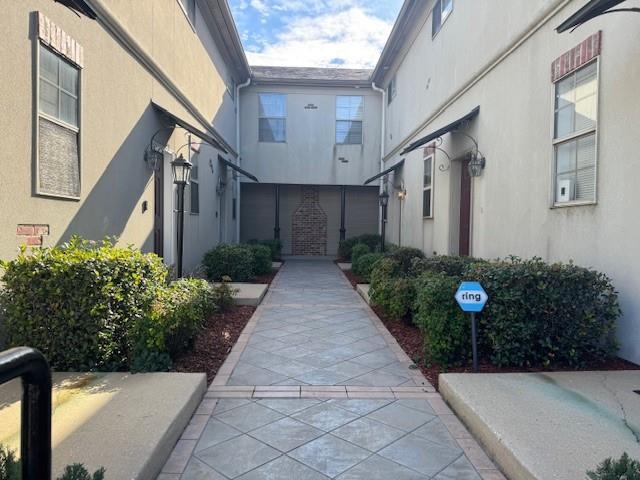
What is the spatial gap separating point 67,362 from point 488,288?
3688mm

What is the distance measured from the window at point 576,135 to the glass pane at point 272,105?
11422 millimetres

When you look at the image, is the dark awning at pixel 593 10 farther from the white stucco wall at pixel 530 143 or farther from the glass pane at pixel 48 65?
the glass pane at pixel 48 65

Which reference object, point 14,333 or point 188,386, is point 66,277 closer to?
point 14,333

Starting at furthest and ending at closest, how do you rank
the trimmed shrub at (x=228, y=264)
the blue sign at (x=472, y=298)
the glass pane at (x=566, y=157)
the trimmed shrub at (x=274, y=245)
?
the trimmed shrub at (x=274, y=245) → the trimmed shrub at (x=228, y=264) → the glass pane at (x=566, y=157) → the blue sign at (x=472, y=298)

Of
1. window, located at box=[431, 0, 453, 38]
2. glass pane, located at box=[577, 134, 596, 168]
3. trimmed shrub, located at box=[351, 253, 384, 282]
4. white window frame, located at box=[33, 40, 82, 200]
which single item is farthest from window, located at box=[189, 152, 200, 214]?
glass pane, located at box=[577, 134, 596, 168]

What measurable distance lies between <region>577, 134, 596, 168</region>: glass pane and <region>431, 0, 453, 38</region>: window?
4.89 metres

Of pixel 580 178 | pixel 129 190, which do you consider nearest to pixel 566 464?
pixel 580 178

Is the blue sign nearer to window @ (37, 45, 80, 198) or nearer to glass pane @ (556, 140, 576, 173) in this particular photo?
glass pane @ (556, 140, 576, 173)

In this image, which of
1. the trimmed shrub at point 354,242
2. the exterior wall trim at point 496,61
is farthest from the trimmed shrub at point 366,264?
the trimmed shrub at point 354,242

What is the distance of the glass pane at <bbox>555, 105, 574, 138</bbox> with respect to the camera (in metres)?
4.78

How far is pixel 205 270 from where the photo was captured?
31.2 ft

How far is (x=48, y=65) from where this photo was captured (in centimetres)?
419

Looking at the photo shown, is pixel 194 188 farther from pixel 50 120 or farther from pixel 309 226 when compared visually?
pixel 309 226

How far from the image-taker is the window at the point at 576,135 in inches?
174
